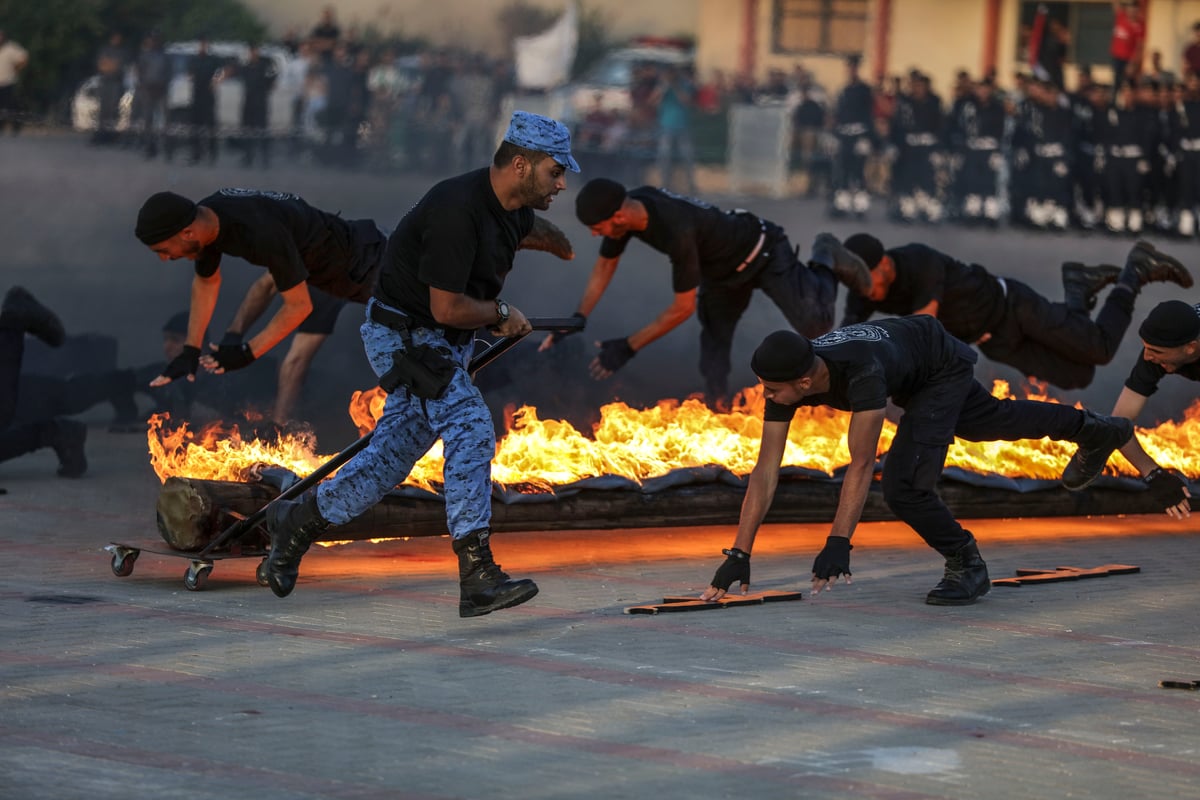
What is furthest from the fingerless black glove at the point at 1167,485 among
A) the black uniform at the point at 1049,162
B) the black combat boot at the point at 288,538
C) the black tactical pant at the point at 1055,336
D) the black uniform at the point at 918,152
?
the black uniform at the point at 918,152

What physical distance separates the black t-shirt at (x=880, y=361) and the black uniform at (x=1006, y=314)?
2352 millimetres

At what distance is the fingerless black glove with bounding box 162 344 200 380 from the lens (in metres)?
7.72

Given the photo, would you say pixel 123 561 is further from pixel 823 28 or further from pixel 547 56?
pixel 823 28

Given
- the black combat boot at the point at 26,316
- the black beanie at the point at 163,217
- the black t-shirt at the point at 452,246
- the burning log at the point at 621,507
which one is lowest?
the burning log at the point at 621,507

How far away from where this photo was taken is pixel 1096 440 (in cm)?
734

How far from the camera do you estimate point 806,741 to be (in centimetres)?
501

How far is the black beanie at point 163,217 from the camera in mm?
7406

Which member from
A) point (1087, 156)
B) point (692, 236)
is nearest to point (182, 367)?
point (692, 236)

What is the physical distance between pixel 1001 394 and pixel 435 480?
3.44 m

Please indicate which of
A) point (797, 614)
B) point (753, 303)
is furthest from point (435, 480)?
point (753, 303)

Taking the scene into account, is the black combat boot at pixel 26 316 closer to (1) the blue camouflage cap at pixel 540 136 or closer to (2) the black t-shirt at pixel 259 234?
(2) the black t-shirt at pixel 259 234

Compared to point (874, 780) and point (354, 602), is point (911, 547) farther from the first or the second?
point (874, 780)

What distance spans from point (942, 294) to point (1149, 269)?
4.68 ft

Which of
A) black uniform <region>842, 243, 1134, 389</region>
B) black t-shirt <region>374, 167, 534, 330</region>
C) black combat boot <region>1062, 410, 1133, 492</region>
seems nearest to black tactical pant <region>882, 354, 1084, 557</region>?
black combat boot <region>1062, 410, 1133, 492</region>
